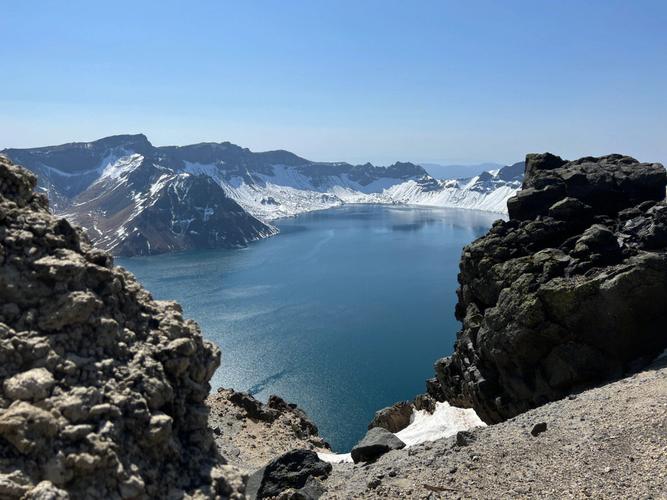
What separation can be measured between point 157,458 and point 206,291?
5469 inches

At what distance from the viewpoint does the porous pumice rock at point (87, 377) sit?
37.7ft

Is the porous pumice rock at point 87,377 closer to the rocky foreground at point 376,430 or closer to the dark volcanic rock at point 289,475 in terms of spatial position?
the rocky foreground at point 376,430

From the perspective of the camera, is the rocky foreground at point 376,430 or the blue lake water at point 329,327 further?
the blue lake water at point 329,327

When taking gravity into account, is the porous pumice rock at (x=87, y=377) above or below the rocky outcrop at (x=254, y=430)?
above

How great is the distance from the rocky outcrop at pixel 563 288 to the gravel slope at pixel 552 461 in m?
6.55

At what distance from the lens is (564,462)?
17641mm

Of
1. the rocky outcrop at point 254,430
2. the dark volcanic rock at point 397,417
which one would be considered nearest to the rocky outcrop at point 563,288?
the dark volcanic rock at point 397,417

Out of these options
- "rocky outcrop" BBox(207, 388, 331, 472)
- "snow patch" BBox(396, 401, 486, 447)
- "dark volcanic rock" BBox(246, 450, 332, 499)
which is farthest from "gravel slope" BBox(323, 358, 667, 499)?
"snow patch" BBox(396, 401, 486, 447)

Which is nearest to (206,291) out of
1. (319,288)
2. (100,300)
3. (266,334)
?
(319,288)

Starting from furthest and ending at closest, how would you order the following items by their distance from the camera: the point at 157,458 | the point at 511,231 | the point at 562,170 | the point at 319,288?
the point at 319,288 → the point at 562,170 → the point at 511,231 → the point at 157,458

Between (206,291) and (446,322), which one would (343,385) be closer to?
(446,322)

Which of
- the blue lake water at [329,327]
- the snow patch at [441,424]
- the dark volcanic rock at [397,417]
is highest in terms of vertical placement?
the snow patch at [441,424]

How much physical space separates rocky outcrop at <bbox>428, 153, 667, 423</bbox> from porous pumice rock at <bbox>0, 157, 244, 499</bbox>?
69.9ft

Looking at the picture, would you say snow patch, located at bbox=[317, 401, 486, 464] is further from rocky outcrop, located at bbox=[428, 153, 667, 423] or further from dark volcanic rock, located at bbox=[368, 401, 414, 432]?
dark volcanic rock, located at bbox=[368, 401, 414, 432]
